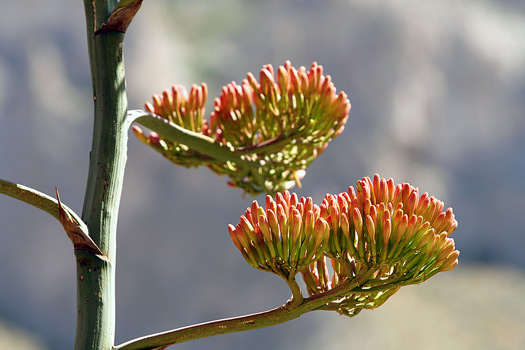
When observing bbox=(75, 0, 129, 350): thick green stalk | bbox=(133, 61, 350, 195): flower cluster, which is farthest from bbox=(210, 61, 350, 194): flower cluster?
bbox=(75, 0, 129, 350): thick green stalk

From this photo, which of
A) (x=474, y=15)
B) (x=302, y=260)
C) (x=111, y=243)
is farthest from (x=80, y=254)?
(x=474, y=15)

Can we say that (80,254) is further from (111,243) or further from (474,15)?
(474,15)

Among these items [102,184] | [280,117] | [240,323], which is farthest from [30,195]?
[280,117]

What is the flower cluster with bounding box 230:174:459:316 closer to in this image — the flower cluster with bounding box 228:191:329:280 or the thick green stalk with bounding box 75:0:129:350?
the flower cluster with bounding box 228:191:329:280

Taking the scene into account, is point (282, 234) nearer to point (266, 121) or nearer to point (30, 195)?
point (30, 195)

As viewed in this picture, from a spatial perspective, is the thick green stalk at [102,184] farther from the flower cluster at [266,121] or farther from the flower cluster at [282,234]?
the flower cluster at [266,121]

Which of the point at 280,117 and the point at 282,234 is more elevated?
the point at 280,117
